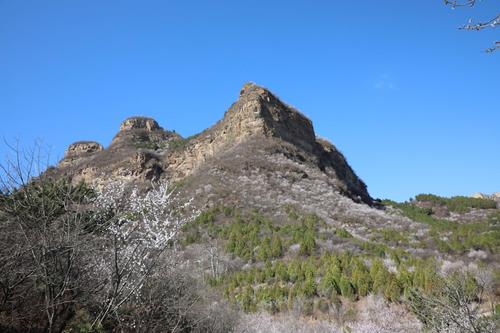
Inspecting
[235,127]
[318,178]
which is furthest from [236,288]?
[235,127]

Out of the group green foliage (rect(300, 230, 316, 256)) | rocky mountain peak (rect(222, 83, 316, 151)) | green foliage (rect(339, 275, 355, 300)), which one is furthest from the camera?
rocky mountain peak (rect(222, 83, 316, 151))

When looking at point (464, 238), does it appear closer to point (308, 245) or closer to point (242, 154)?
point (308, 245)

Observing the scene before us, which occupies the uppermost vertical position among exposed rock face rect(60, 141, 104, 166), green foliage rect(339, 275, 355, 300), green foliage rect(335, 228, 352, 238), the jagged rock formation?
exposed rock face rect(60, 141, 104, 166)

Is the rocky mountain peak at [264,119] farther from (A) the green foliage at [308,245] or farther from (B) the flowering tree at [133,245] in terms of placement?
(B) the flowering tree at [133,245]

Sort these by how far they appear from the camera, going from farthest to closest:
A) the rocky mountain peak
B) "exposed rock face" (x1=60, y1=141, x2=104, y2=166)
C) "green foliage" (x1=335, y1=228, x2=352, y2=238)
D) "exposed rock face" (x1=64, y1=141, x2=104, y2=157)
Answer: "exposed rock face" (x1=64, y1=141, x2=104, y2=157), "exposed rock face" (x1=60, y1=141, x2=104, y2=166), the rocky mountain peak, "green foliage" (x1=335, y1=228, x2=352, y2=238)

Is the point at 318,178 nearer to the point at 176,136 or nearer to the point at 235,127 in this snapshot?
the point at 235,127

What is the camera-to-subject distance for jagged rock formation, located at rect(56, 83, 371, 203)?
3269cm

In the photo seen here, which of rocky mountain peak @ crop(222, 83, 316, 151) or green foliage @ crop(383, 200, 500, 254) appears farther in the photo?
rocky mountain peak @ crop(222, 83, 316, 151)

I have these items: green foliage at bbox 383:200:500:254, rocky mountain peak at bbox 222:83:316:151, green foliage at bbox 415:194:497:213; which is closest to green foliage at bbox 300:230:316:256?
→ green foliage at bbox 383:200:500:254

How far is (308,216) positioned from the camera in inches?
953

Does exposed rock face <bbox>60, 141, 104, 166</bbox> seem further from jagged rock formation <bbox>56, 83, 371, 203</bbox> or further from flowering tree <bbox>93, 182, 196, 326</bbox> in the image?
flowering tree <bbox>93, 182, 196, 326</bbox>

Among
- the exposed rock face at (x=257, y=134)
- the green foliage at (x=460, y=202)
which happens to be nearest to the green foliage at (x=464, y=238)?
the green foliage at (x=460, y=202)

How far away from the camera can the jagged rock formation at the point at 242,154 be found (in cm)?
3269

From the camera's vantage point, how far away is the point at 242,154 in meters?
33.6
